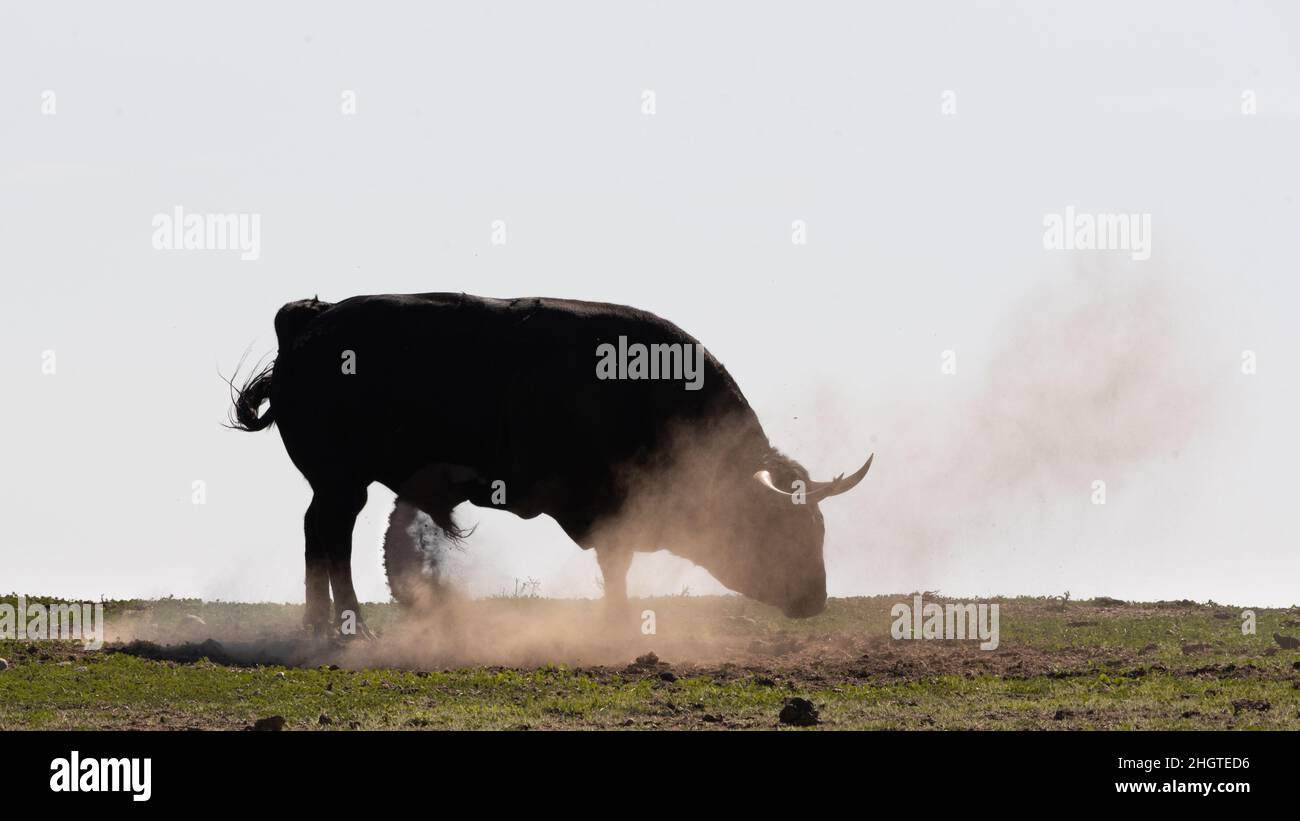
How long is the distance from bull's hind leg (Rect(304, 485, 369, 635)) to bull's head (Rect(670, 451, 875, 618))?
151 inches

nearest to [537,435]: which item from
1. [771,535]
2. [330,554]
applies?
[330,554]

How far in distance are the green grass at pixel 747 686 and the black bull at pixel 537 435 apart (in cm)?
137

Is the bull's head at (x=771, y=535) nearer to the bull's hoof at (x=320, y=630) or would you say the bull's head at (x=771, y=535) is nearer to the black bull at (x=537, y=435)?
the black bull at (x=537, y=435)

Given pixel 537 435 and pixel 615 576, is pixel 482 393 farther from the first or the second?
pixel 615 576

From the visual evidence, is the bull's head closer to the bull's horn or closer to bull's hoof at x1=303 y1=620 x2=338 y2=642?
the bull's horn

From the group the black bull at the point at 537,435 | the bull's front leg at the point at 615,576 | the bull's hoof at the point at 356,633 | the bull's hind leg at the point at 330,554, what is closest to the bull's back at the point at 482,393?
the black bull at the point at 537,435

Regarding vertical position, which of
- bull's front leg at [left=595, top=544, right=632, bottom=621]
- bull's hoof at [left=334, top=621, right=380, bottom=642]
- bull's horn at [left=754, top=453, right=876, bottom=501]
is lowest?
bull's hoof at [left=334, top=621, right=380, bottom=642]

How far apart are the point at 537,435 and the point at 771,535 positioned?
113 inches

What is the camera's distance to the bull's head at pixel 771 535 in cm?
2202

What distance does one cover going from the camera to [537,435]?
21656mm

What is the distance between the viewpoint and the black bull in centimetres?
2170

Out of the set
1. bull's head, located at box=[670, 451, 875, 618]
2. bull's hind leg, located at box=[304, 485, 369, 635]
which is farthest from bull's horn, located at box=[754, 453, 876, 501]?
bull's hind leg, located at box=[304, 485, 369, 635]

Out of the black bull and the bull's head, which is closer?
the black bull
